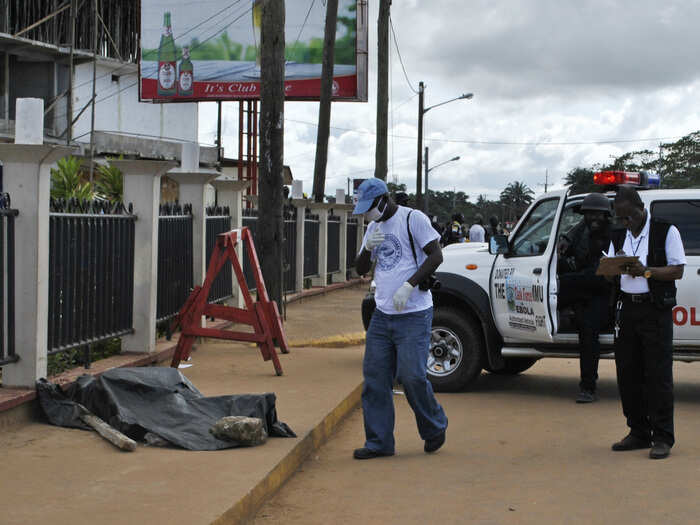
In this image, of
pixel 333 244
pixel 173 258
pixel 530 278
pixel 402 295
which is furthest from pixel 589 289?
pixel 333 244

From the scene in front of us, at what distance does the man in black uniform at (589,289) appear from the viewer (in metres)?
9.27

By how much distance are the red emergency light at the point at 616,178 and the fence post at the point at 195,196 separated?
4.98m

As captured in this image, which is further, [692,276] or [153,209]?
[153,209]

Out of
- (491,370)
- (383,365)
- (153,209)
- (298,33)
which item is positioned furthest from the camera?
(298,33)

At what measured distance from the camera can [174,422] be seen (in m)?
7.04

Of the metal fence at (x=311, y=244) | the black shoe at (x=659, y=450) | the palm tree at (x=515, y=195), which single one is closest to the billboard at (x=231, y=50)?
the metal fence at (x=311, y=244)

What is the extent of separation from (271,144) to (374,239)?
659cm

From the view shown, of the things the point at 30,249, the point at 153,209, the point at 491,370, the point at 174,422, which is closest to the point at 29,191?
the point at 30,249

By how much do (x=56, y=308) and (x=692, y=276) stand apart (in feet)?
17.9

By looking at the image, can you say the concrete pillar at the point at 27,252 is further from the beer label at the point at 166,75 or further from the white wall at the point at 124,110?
the white wall at the point at 124,110

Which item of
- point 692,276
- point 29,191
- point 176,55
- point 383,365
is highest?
point 176,55

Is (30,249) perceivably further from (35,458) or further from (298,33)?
(298,33)

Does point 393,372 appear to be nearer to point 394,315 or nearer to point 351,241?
point 394,315

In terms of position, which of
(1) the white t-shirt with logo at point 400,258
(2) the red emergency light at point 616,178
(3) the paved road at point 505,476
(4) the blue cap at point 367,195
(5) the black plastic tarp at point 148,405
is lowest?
(3) the paved road at point 505,476
